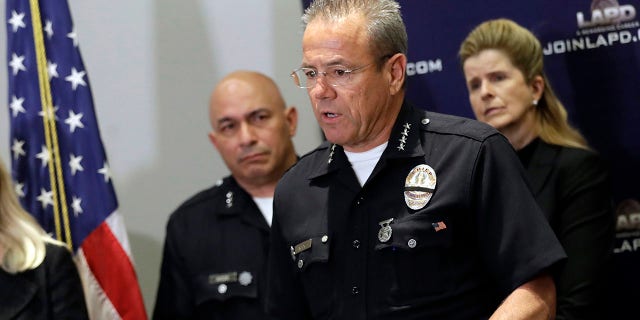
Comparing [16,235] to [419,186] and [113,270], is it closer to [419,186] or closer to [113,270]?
[113,270]

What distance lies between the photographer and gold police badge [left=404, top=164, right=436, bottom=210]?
2561 mm

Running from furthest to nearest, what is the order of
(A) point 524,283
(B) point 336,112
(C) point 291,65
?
Answer: (C) point 291,65
(B) point 336,112
(A) point 524,283

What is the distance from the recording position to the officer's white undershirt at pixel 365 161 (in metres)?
2.72

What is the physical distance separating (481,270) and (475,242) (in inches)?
2.9

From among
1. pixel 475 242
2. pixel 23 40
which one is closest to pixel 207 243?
pixel 23 40

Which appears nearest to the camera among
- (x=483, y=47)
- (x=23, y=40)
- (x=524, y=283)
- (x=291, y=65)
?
(x=524, y=283)

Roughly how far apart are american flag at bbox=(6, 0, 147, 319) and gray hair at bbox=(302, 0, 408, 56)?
1.67 m

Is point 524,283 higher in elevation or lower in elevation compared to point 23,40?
lower

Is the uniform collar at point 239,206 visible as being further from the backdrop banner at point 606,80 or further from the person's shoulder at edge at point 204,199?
the backdrop banner at point 606,80

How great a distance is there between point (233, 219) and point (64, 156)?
75 centimetres

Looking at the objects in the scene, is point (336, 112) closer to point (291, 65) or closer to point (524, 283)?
point (524, 283)

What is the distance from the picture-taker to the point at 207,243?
414 cm

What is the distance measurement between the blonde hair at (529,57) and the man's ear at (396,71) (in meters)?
1.14

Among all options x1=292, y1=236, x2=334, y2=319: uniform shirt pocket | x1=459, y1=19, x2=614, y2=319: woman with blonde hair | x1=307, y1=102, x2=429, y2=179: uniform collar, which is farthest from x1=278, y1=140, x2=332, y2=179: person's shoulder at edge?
x1=459, y1=19, x2=614, y2=319: woman with blonde hair
